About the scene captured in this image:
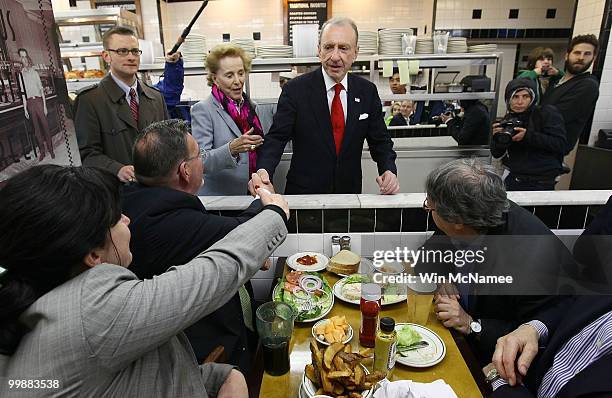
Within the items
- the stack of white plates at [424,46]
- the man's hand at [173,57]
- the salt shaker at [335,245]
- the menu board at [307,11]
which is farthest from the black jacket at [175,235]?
the menu board at [307,11]

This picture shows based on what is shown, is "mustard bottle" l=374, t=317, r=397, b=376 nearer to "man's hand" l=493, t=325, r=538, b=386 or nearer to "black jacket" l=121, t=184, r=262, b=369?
"man's hand" l=493, t=325, r=538, b=386

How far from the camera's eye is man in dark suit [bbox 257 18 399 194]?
228 cm

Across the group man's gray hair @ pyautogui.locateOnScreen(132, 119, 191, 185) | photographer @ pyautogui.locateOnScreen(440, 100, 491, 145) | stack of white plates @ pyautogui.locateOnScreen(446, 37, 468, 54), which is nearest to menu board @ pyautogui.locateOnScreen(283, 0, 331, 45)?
stack of white plates @ pyautogui.locateOnScreen(446, 37, 468, 54)

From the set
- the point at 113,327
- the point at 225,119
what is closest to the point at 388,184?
the point at 225,119

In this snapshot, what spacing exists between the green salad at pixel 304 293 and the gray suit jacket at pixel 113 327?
580mm

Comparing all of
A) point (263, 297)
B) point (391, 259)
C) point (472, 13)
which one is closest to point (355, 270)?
point (391, 259)

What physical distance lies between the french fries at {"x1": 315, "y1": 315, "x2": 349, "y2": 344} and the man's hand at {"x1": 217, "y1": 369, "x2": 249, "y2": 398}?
282 mm

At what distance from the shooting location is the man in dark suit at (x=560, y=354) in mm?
970

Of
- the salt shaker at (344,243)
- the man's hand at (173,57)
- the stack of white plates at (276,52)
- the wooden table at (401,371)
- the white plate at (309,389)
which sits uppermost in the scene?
the stack of white plates at (276,52)

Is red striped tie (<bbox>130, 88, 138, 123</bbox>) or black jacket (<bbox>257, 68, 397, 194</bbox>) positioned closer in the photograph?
black jacket (<bbox>257, 68, 397, 194</bbox>)

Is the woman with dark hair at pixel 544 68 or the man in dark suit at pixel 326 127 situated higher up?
the woman with dark hair at pixel 544 68

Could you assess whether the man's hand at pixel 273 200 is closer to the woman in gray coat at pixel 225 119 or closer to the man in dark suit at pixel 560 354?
the man in dark suit at pixel 560 354

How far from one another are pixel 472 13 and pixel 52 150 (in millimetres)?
8501

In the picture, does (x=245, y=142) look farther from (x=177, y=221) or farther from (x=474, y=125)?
(x=474, y=125)
